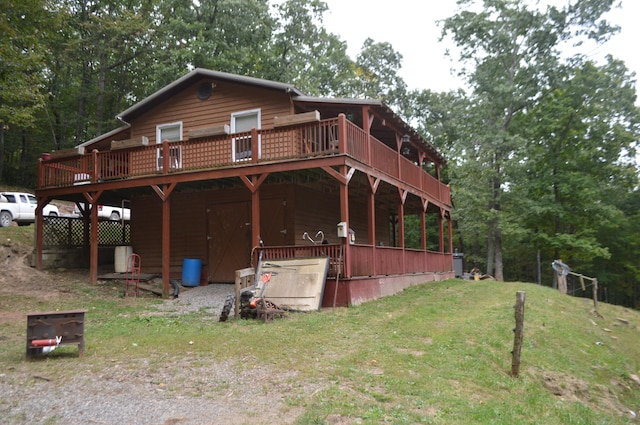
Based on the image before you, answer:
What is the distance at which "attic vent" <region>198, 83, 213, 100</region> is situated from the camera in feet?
56.6

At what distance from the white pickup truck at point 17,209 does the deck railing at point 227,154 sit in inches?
275

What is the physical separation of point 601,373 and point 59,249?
666 inches

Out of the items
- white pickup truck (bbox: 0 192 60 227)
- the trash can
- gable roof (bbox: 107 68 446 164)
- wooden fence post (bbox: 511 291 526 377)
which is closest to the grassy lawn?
wooden fence post (bbox: 511 291 526 377)

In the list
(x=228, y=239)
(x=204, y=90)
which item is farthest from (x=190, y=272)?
(x=204, y=90)

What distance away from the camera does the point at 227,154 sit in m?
14.2

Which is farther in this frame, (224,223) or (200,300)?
(224,223)

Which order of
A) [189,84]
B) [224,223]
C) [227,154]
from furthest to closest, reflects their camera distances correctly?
[189,84] → [224,223] → [227,154]

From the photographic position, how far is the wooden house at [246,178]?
42.9 feet

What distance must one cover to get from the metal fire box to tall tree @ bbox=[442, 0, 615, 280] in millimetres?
25691

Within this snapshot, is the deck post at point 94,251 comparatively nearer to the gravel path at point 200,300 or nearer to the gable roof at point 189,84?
the gravel path at point 200,300

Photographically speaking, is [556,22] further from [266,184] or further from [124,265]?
[124,265]

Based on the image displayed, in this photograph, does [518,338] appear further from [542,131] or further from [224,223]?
[542,131]

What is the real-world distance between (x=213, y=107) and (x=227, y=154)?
3646 mm

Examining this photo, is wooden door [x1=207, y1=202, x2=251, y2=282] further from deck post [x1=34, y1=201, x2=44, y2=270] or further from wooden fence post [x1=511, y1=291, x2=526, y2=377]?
wooden fence post [x1=511, y1=291, x2=526, y2=377]
